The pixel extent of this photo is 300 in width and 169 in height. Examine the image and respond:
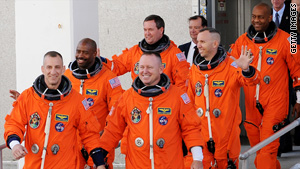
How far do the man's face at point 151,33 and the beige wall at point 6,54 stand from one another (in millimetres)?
3144

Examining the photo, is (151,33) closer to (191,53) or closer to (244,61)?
(191,53)

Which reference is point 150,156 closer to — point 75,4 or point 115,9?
point 75,4

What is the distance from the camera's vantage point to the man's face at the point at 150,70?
5062 mm

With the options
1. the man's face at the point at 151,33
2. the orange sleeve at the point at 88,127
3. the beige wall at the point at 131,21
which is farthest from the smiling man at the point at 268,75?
the orange sleeve at the point at 88,127

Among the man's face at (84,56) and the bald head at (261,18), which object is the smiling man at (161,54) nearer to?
the man's face at (84,56)

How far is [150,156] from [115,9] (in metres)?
4.20

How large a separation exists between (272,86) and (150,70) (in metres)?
2.25

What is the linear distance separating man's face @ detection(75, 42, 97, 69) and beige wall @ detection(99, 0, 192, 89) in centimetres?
238

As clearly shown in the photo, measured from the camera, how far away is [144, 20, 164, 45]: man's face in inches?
266

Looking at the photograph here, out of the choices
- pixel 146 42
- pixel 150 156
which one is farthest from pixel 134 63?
pixel 150 156

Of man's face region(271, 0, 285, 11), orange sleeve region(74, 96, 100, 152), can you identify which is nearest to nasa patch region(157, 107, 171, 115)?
orange sleeve region(74, 96, 100, 152)

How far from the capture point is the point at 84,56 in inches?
250

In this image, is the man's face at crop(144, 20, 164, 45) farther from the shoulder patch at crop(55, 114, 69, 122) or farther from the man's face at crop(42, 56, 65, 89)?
the shoulder patch at crop(55, 114, 69, 122)

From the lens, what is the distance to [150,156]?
16.5 ft
